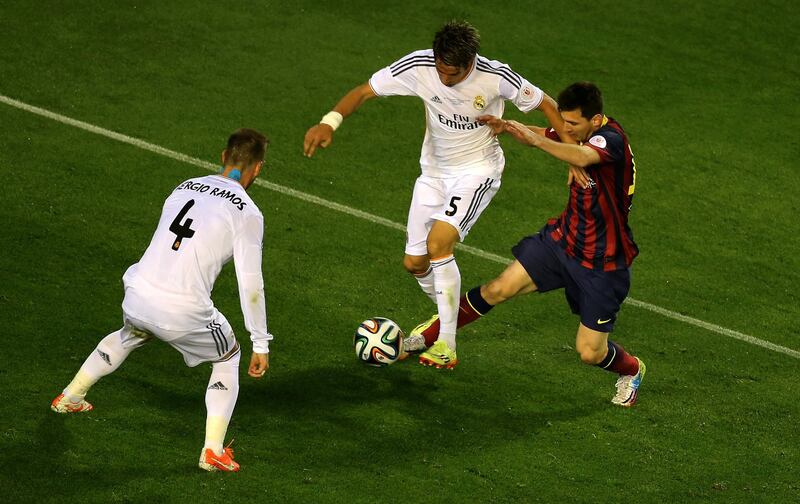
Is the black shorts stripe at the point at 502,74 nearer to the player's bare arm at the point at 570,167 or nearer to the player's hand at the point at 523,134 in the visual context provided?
the player's bare arm at the point at 570,167

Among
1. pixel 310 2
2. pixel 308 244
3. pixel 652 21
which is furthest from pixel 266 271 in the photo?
pixel 652 21

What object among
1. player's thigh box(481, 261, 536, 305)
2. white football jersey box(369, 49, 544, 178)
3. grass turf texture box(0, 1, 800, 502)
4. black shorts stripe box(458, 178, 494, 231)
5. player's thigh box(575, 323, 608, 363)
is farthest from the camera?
black shorts stripe box(458, 178, 494, 231)

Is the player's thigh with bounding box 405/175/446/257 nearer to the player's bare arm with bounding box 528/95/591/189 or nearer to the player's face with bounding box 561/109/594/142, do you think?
the player's bare arm with bounding box 528/95/591/189

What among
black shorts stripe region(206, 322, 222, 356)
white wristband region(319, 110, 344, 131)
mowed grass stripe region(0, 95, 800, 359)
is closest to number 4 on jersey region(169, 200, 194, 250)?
black shorts stripe region(206, 322, 222, 356)

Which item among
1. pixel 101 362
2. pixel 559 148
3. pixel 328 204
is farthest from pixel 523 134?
pixel 328 204

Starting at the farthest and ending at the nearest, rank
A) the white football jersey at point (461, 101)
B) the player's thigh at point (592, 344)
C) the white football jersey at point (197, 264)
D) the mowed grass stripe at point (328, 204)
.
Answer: the mowed grass stripe at point (328, 204) < the white football jersey at point (461, 101) < the player's thigh at point (592, 344) < the white football jersey at point (197, 264)

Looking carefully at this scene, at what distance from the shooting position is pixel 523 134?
755 centimetres

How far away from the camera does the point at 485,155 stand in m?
8.93

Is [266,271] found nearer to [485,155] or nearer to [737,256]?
[485,155]

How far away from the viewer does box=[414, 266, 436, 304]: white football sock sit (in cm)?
912

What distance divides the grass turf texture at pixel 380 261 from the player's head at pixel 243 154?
5.36ft

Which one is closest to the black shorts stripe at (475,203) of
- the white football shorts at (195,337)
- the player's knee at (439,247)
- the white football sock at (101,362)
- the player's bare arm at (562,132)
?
the player's knee at (439,247)

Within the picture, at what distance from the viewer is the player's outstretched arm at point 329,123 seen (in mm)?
8148

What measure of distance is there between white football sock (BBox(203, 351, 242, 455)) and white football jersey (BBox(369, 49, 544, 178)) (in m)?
2.68
